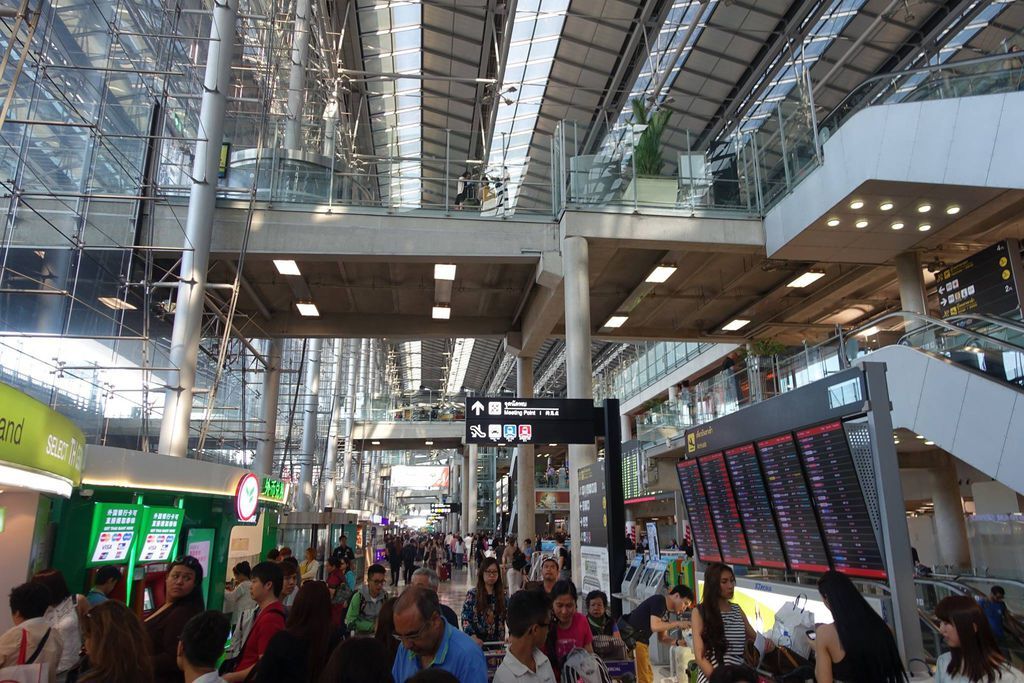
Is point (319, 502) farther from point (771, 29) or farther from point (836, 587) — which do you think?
point (836, 587)

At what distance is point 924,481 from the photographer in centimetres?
1501

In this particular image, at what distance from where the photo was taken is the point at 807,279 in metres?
17.2

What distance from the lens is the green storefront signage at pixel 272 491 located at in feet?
40.0

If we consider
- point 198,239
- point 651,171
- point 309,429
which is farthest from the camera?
point 309,429

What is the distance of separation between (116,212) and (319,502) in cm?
2147

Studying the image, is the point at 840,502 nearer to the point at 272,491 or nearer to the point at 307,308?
the point at 272,491

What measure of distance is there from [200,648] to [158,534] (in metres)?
5.71

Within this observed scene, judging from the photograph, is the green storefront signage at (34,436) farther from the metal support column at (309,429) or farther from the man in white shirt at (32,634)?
the metal support column at (309,429)

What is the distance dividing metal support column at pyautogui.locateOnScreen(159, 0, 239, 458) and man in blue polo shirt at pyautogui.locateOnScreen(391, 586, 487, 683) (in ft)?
33.1

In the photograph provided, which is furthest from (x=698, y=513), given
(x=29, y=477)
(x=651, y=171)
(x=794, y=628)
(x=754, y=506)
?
(x=651, y=171)

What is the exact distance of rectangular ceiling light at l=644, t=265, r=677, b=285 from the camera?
1659 cm

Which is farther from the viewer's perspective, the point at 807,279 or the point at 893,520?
the point at 807,279

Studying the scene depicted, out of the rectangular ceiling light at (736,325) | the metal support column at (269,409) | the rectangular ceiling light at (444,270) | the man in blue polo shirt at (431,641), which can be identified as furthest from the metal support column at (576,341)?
the man in blue polo shirt at (431,641)

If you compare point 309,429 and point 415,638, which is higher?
point 309,429
